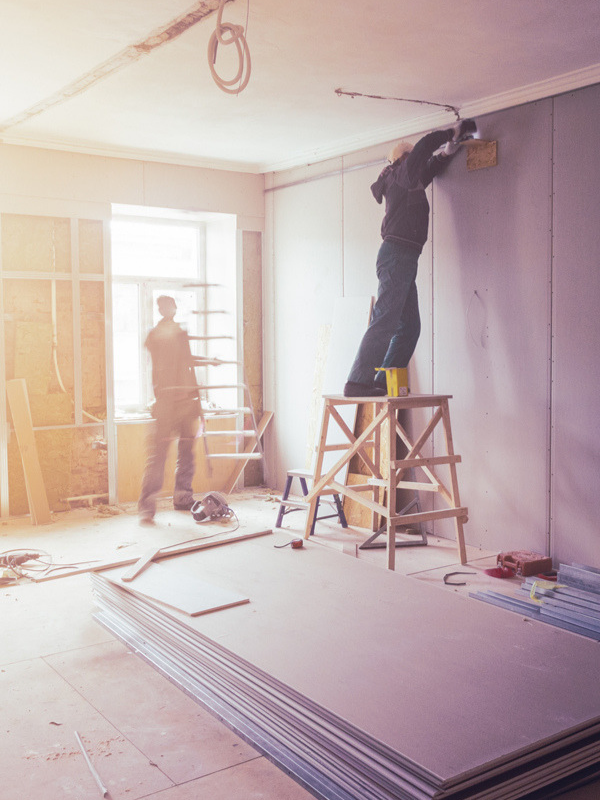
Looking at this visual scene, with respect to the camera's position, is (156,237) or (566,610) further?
(156,237)

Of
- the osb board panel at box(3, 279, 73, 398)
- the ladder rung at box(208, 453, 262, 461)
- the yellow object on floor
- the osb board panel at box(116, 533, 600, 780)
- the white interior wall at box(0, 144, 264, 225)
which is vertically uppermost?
the white interior wall at box(0, 144, 264, 225)

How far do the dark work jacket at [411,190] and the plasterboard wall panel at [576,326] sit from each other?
2.47ft

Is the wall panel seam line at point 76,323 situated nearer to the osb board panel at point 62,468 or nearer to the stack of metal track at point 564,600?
the osb board panel at point 62,468

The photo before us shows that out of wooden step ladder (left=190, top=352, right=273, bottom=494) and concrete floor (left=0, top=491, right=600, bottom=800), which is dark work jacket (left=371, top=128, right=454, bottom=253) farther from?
wooden step ladder (left=190, top=352, right=273, bottom=494)

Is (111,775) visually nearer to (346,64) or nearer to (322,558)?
(322,558)

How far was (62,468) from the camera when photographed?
6188 millimetres

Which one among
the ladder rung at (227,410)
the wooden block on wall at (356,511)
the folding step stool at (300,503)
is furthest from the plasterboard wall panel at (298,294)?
the folding step stool at (300,503)

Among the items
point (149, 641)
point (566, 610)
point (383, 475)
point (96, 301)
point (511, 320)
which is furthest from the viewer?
point (96, 301)

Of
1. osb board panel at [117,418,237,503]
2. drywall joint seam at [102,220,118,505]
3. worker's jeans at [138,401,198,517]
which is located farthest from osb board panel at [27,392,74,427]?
worker's jeans at [138,401,198,517]

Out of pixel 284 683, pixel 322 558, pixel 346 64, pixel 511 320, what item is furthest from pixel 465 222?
pixel 284 683

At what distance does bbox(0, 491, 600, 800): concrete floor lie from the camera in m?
2.39

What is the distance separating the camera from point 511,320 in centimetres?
476

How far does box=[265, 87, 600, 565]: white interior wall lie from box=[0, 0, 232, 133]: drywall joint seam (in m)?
2.11

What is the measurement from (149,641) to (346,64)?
313 centimetres
